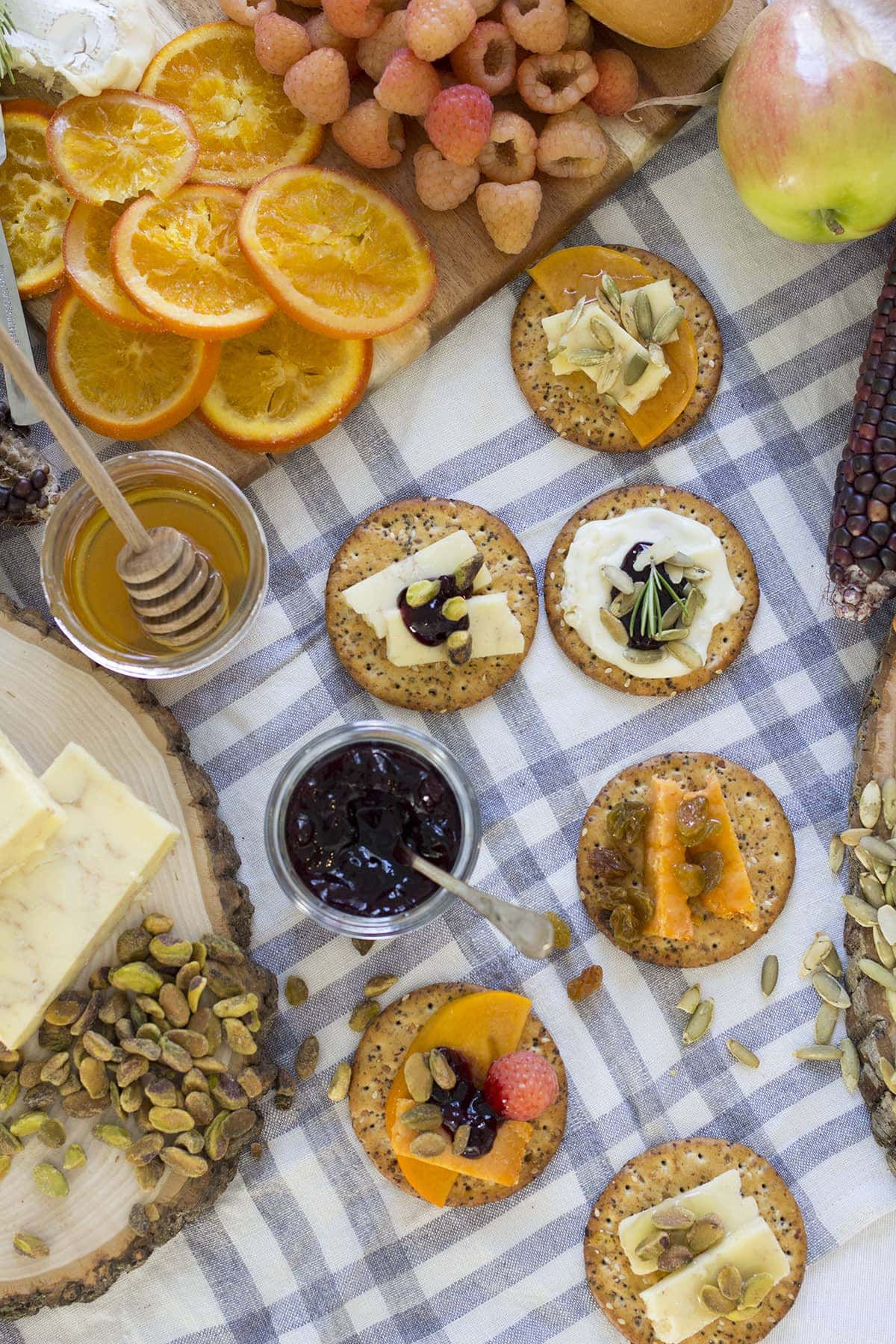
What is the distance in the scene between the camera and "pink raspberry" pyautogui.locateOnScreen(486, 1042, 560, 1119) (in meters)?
2.03

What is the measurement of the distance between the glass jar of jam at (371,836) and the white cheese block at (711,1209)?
730 millimetres

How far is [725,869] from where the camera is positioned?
215 centimetres

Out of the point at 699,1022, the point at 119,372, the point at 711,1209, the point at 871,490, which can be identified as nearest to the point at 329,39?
the point at 119,372

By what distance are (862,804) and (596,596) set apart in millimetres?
640

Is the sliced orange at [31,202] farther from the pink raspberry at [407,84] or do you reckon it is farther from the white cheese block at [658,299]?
the white cheese block at [658,299]

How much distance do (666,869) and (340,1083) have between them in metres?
0.73

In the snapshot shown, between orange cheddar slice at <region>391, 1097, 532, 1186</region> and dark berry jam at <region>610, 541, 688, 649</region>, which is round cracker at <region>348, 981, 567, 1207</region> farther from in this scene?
dark berry jam at <region>610, 541, 688, 649</region>

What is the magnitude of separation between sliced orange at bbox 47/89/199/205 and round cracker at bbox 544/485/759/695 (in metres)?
0.96

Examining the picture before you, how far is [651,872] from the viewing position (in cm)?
216

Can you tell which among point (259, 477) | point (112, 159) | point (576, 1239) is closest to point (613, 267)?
point (259, 477)

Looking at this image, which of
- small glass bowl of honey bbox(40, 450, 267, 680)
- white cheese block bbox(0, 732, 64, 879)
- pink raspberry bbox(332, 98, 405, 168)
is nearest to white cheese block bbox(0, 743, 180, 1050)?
white cheese block bbox(0, 732, 64, 879)

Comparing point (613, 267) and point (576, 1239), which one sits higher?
point (613, 267)

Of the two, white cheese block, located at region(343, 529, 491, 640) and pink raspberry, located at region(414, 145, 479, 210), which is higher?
pink raspberry, located at region(414, 145, 479, 210)

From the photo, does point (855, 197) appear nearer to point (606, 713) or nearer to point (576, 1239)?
point (606, 713)
